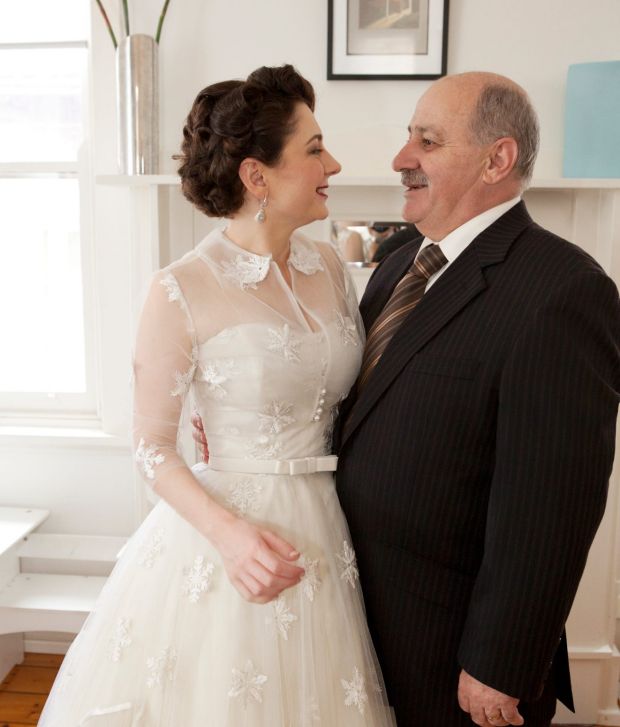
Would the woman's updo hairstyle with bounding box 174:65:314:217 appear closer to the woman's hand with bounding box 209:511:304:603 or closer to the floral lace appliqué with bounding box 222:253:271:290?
the floral lace appliqué with bounding box 222:253:271:290

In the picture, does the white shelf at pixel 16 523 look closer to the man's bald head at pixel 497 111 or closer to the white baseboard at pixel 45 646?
the white baseboard at pixel 45 646

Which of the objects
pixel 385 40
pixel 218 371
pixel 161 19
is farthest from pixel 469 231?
pixel 161 19

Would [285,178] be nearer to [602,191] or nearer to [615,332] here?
[615,332]

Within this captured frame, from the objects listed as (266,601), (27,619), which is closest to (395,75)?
(266,601)

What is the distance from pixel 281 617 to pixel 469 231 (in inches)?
31.3

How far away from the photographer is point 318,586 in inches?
53.1

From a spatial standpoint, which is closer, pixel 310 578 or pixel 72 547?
pixel 310 578

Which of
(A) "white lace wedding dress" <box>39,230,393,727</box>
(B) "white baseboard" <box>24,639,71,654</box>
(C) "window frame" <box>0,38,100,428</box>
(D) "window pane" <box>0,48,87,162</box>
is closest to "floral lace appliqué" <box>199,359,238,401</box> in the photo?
(A) "white lace wedding dress" <box>39,230,393,727</box>

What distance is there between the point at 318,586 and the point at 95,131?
1.74 meters

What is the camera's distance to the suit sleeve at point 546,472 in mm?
1160

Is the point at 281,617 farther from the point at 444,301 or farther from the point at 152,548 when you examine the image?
the point at 444,301

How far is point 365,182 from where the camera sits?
2.14 metres

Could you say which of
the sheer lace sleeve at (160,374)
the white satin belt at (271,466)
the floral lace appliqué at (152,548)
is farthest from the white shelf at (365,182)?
the floral lace appliqué at (152,548)

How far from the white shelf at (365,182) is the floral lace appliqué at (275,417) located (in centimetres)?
92
